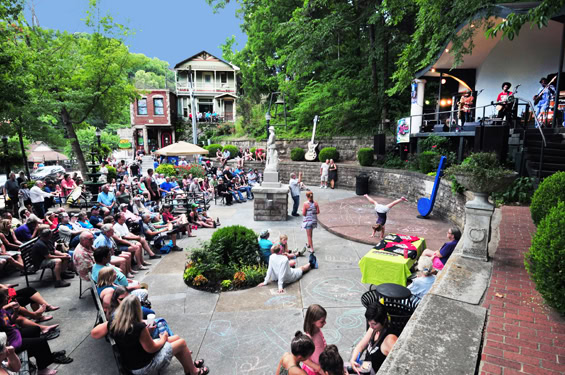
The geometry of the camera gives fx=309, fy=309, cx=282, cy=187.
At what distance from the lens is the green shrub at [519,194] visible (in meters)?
8.23

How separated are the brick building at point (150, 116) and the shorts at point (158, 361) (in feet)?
125

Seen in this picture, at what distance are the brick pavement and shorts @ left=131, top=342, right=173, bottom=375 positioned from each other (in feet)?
10.5

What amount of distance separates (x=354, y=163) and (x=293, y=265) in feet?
45.2

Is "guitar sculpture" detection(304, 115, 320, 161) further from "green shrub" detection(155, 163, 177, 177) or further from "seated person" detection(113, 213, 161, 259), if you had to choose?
"seated person" detection(113, 213, 161, 259)

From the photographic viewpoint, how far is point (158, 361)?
351 centimetres

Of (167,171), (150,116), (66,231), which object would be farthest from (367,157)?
(150,116)

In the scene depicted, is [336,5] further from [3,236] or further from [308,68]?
[3,236]

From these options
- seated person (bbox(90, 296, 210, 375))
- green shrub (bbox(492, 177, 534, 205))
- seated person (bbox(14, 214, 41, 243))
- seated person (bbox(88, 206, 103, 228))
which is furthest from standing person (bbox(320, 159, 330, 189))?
seated person (bbox(90, 296, 210, 375))

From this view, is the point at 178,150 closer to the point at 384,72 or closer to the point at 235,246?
the point at 235,246

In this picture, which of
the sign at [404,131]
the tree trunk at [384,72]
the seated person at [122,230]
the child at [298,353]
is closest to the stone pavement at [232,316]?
the seated person at [122,230]

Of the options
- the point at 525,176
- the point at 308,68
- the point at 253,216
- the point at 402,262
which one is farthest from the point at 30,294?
the point at 308,68

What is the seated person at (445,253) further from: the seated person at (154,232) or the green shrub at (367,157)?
the green shrub at (367,157)

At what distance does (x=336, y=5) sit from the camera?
62.3 ft

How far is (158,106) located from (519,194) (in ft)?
127
